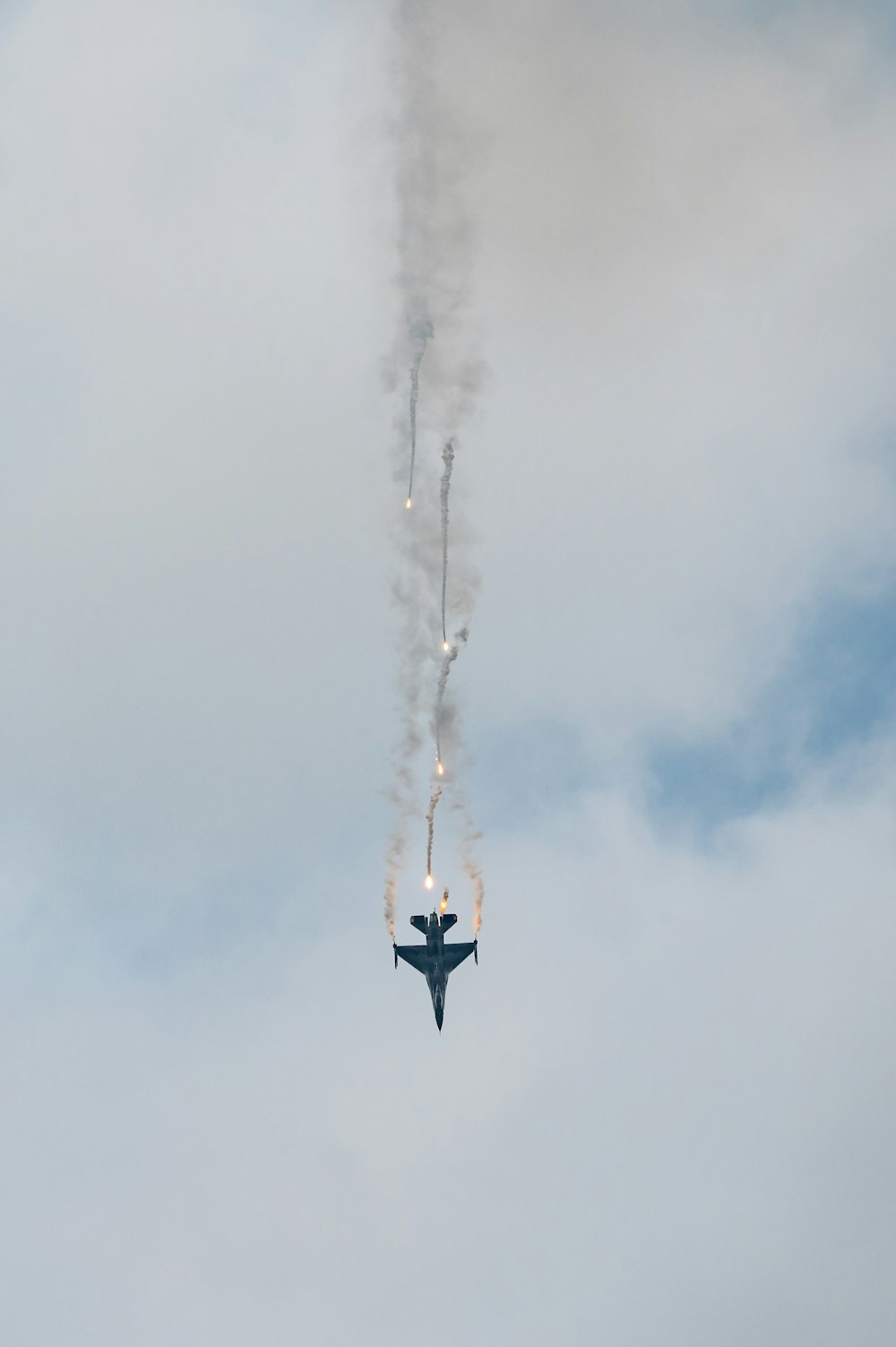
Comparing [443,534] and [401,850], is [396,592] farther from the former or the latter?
[401,850]

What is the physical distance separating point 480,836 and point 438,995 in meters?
12.4

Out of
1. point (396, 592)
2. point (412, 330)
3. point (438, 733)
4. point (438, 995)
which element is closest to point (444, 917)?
point (438, 995)

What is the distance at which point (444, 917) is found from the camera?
354ft

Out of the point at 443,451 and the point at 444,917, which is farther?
the point at 444,917

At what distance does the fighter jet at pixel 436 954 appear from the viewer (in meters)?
108

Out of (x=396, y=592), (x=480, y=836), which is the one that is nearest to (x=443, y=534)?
(x=396, y=592)

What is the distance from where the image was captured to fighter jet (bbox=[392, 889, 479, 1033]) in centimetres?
10769

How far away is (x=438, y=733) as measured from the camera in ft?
331

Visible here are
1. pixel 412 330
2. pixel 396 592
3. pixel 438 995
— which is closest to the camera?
pixel 412 330

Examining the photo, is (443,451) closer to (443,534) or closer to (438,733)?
(443,534)

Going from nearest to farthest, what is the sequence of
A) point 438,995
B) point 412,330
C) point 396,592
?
point 412,330
point 396,592
point 438,995

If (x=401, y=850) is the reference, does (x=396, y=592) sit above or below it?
above

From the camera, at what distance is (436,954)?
108 meters

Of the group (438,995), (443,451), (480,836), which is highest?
(443,451)
